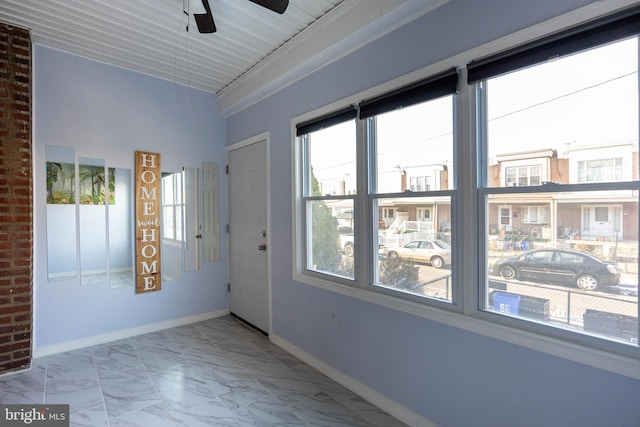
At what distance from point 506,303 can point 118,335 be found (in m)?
3.75

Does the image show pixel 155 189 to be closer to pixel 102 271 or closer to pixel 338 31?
pixel 102 271

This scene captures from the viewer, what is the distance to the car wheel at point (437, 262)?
6.53 ft

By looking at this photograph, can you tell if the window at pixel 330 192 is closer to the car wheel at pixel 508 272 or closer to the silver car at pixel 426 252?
the silver car at pixel 426 252

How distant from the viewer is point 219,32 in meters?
2.71

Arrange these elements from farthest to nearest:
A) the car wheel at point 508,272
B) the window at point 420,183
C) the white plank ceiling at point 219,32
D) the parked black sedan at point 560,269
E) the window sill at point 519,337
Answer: the white plank ceiling at point 219,32
the window at point 420,183
the car wheel at point 508,272
the parked black sedan at point 560,269
the window sill at point 519,337

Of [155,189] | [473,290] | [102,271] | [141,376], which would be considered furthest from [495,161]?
[102,271]

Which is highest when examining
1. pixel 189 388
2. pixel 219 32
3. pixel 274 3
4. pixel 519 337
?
pixel 219 32

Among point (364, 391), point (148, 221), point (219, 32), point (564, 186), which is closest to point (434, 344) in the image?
point (364, 391)

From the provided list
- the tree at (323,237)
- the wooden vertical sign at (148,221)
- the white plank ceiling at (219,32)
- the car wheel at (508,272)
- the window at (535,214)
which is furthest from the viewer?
the wooden vertical sign at (148,221)

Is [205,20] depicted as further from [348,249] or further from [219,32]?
[348,249]

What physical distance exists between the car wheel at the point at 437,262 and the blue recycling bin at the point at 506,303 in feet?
1.13

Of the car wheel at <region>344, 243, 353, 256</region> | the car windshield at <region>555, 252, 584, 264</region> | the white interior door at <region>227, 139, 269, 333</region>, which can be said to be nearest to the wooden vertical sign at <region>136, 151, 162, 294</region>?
the white interior door at <region>227, 139, 269, 333</region>

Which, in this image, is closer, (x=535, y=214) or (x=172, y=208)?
(x=535, y=214)

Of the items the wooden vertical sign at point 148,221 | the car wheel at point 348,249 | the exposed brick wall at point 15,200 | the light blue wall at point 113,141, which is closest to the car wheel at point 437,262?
the car wheel at point 348,249
